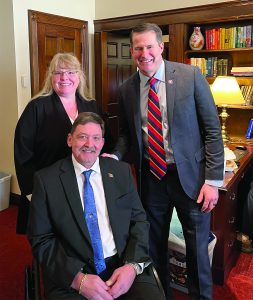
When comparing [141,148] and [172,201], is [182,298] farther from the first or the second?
[141,148]

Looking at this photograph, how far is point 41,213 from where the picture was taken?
1.46 meters

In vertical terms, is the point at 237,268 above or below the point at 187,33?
below

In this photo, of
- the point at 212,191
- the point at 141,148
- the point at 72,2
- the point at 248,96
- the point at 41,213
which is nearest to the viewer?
the point at 41,213

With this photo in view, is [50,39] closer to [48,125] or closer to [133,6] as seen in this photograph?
[133,6]

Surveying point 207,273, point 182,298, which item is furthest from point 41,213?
point 182,298

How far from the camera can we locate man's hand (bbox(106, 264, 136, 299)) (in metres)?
1.39

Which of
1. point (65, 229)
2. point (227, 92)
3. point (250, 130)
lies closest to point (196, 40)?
point (227, 92)

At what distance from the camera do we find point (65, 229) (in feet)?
4.80

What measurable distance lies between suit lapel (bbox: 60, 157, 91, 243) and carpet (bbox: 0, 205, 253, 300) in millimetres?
1116

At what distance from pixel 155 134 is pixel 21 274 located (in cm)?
156

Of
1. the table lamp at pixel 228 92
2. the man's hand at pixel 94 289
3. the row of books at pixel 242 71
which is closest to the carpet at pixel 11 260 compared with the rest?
the man's hand at pixel 94 289

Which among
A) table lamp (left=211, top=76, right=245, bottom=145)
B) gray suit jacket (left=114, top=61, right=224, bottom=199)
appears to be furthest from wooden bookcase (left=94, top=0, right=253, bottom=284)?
gray suit jacket (left=114, top=61, right=224, bottom=199)

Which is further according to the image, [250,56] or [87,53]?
[87,53]

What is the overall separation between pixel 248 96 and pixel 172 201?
227 cm
